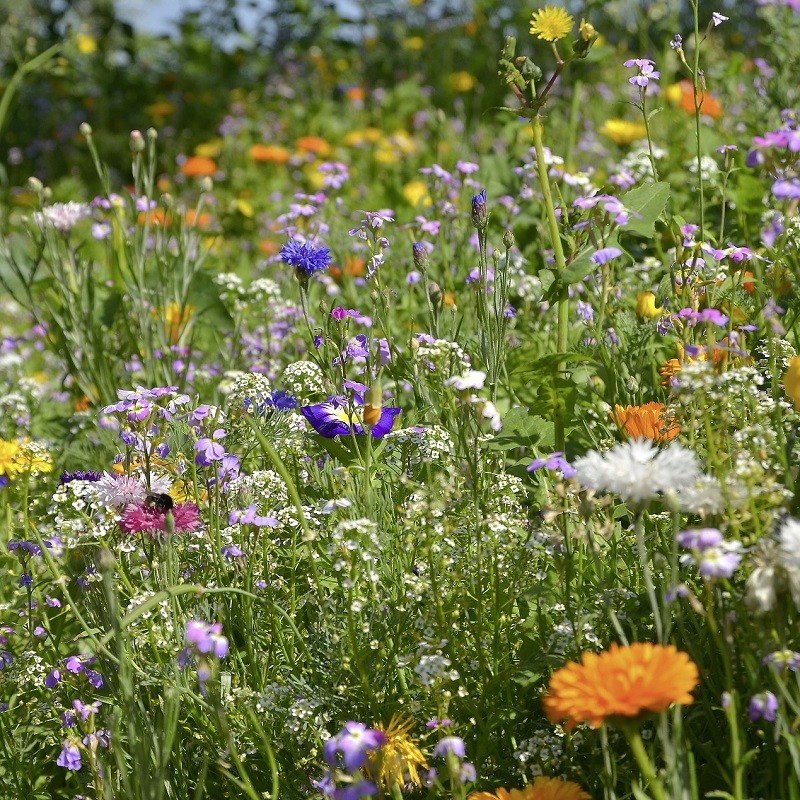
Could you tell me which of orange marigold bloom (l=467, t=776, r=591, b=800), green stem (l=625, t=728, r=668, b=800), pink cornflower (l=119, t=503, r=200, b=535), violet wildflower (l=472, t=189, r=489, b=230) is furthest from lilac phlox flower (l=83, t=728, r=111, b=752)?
violet wildflower (l=472, t=189, r=489, b=230)

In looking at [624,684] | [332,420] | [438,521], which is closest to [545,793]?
[624,684]

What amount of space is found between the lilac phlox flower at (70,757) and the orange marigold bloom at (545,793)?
637 millimetres

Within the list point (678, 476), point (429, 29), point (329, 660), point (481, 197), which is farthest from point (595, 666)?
point (429, 29)

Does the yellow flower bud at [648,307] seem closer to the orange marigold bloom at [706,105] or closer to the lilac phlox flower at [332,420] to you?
the lilac phlox flower at [332,420]

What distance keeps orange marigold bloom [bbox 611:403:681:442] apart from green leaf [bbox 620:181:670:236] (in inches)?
14.6

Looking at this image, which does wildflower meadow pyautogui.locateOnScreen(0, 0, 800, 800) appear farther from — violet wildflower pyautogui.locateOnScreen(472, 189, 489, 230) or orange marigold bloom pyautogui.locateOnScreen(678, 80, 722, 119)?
orange marigold bloom pyautogui.locateOnScreen(678, 80, 722, 119)

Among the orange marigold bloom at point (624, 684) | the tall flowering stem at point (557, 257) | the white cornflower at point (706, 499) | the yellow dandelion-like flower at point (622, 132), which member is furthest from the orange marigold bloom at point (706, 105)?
the orange marigold bloom at point (624, 684)

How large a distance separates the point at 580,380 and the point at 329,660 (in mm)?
933

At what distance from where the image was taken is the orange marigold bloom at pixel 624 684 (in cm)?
120

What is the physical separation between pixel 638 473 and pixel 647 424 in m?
0.62

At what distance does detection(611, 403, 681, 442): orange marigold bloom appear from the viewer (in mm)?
1916

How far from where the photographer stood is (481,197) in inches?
80.6

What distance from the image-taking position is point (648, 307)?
7.47 feet

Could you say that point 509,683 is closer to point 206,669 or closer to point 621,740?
point 621,740
